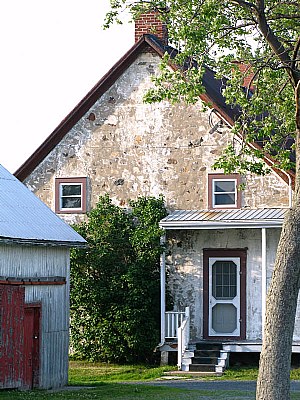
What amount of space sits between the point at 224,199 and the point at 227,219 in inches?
57.3

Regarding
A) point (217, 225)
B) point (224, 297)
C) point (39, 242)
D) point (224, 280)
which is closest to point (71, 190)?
point (217, 225)

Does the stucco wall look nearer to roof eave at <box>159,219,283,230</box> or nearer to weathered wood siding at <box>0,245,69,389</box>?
roof eave at <box>159,219,283,230</box>

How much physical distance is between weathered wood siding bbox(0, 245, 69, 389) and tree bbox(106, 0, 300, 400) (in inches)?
178

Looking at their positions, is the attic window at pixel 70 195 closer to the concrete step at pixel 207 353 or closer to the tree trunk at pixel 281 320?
the concrete step at pixel 207 353

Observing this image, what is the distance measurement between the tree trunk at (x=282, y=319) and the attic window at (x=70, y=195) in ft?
43.2

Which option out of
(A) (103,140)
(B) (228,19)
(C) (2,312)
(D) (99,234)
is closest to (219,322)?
(D) (99,234)

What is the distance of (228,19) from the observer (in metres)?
19.6

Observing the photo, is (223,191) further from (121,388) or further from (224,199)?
(121,388)

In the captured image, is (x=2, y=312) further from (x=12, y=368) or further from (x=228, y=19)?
(x=228, y=19)

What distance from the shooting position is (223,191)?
2762 centimetres

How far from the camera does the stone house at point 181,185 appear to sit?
26891 mm

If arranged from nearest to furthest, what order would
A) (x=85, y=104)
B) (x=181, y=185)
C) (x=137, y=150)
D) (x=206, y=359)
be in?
(x=206, y=359) → (x=181, y=185) → (x=137, y=150) → (x=85, y=104)

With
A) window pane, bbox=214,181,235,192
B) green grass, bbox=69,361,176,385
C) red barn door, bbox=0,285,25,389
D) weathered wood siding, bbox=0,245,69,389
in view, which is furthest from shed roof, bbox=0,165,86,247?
window pane, bbox=214,181,235,192

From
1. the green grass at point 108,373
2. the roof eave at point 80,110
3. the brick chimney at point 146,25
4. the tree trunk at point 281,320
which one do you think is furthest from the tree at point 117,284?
the tree trunk at point 281,320
